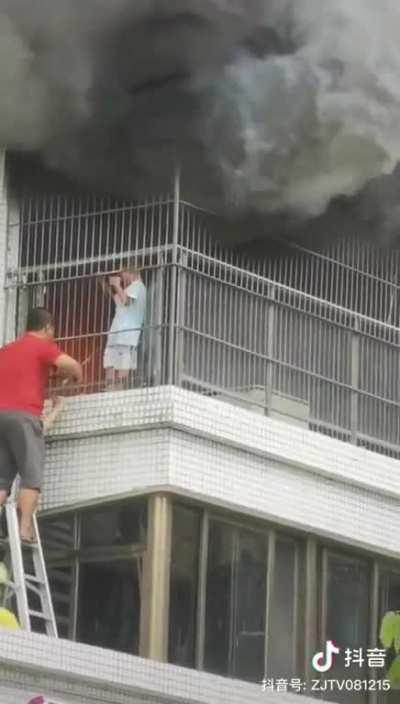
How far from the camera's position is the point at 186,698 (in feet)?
59.3

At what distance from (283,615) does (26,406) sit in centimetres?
284

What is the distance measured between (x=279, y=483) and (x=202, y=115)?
3.08 meters

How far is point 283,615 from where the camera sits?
19.6 metres

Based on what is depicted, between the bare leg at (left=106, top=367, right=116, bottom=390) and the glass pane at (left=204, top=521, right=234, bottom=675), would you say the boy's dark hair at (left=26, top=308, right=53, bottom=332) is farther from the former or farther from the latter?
the glass pane at (left=204, top=521, right=234, bottom=675)

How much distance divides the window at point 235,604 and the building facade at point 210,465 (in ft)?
0.05

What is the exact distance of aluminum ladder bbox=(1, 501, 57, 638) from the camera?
713 inches

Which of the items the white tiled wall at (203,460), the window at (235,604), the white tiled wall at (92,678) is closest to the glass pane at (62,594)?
the white tiled wall at (203,460)

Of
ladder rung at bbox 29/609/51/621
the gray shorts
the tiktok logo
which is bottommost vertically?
ladder rung at bbox 29/609/51/621

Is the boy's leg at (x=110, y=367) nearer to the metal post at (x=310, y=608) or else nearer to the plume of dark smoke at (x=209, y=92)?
the plume of dark smoke at (x=209, y=92)

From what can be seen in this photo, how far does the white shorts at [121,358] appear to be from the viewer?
19.6 m

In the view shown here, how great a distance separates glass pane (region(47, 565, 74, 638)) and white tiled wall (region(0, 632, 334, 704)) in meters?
1.27

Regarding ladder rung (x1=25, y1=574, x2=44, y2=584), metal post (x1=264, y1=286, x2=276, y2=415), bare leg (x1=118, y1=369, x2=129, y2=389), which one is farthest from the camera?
metal post (x1=264, y1=286, x2=276, y2=415)

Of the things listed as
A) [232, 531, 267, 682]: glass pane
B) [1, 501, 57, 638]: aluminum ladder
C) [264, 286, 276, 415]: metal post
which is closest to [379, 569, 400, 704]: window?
[232, 531, 267, 682]: glass pane

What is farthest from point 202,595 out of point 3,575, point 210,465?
point 3,575
